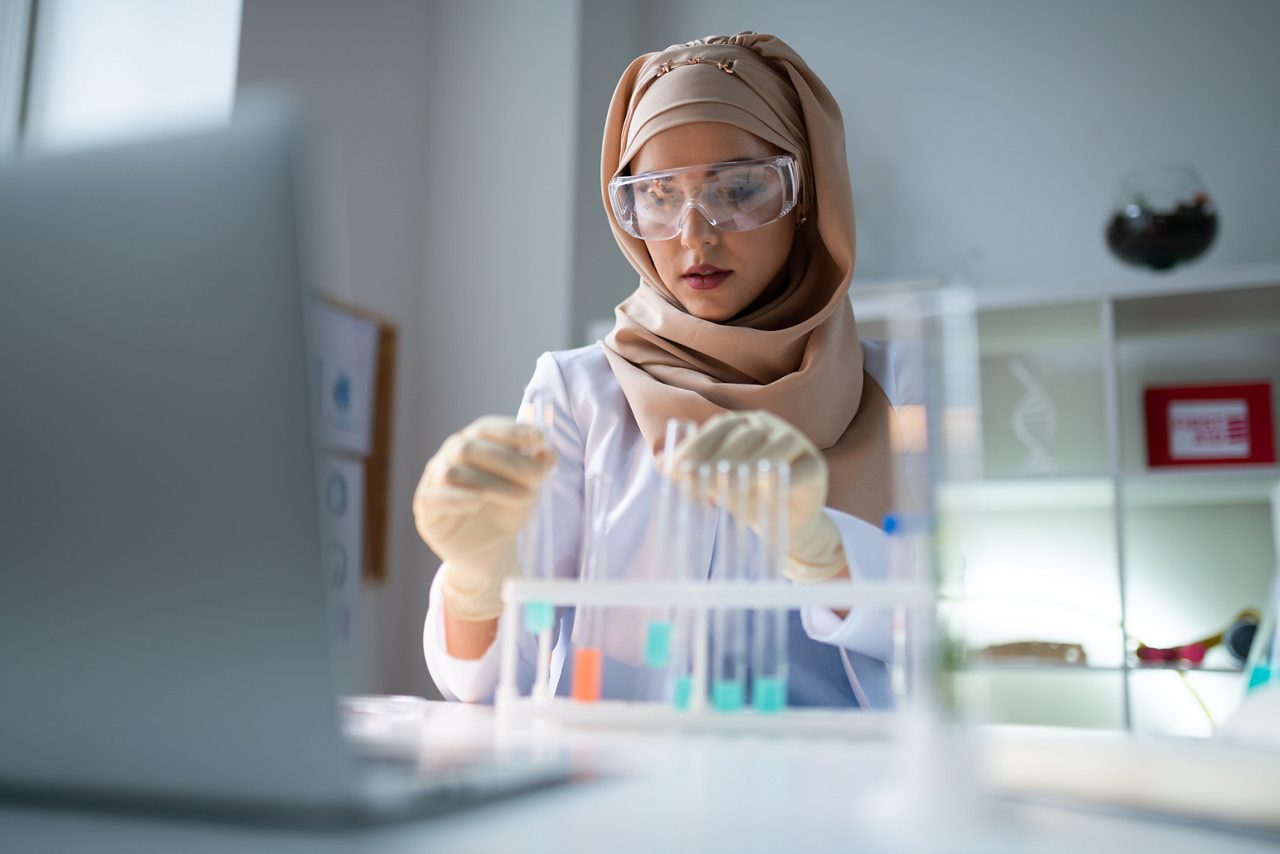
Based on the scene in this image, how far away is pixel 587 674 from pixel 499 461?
0.61 feet

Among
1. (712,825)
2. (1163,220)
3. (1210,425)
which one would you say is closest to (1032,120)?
(1163,220)

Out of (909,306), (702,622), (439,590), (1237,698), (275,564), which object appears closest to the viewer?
(275,564)

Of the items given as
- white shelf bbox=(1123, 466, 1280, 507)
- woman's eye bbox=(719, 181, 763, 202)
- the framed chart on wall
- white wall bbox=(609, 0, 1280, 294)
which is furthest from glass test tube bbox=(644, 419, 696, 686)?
white wall bbox=(609, 0, 1280, 294)

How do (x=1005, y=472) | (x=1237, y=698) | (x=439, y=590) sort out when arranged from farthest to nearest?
(x=1005, y=472), (x=1237, y=698), (x=439, y=590)

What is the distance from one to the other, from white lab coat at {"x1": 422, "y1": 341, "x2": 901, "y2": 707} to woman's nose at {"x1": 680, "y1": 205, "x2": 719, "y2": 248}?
0.80ft

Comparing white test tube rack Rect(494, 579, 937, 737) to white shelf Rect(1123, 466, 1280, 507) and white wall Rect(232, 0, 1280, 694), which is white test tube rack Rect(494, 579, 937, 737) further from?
white wall Rect(232, 0, 1280, 694)

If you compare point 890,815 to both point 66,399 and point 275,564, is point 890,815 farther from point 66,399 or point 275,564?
point 66,399

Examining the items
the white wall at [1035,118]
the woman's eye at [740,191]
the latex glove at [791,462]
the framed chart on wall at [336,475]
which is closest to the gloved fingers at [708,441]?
the latex glove at [791,462]

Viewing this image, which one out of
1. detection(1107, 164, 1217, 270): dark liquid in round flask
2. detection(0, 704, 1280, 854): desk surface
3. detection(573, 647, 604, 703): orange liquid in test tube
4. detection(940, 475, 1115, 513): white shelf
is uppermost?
detection(1107, 164, 1217, 270): dark liquid in round flask

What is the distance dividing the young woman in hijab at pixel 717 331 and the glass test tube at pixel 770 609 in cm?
25

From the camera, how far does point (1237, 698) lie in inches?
101

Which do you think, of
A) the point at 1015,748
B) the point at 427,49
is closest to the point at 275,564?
the point at 1015,748

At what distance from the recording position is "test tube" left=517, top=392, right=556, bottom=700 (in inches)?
33.0

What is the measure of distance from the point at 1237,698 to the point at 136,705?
2.78m
